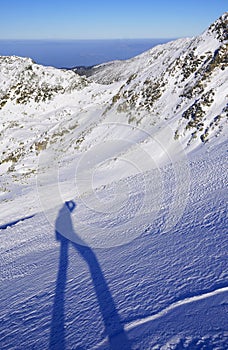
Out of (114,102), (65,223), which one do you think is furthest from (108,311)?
(114,102)

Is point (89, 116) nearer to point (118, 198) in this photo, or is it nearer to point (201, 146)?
point (201, 146)

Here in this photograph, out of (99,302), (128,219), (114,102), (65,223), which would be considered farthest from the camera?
(114,102)

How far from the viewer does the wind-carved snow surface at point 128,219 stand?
5.88 metres

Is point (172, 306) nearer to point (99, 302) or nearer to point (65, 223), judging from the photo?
point (99, 302)

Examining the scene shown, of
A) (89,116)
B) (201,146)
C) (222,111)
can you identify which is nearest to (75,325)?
(201,146)

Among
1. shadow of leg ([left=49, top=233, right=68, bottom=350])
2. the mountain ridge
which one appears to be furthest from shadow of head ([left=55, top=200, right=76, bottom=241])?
the mountain ridge

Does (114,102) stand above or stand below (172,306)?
above

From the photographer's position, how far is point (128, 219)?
12.1 m

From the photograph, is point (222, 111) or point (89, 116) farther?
point (89, 116)

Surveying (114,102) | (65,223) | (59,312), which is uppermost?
(114,102)

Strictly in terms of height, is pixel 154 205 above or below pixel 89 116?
below

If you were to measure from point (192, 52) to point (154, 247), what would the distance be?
27.4 metres

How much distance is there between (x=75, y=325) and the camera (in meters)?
6.14

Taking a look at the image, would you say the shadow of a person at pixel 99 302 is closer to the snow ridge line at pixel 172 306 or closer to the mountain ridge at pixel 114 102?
the snow ridge line at pixel 172 306
